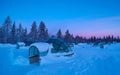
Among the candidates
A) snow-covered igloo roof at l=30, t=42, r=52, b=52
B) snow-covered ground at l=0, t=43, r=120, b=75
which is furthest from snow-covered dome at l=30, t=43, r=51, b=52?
snow-covered ground at l=0, t=43, r=120, b=75

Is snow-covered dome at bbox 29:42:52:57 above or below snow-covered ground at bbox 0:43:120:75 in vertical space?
above

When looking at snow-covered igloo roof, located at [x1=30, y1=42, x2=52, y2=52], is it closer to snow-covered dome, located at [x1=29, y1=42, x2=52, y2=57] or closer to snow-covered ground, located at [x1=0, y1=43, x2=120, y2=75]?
snow-covered dome, located at [x1=29, y1=42, x2=52, y2=57]

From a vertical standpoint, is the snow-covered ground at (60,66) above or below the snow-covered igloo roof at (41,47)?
below

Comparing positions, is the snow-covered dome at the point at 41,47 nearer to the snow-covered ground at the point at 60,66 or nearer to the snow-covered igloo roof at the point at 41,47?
the snow-covered igloo roof at the point at 41,47

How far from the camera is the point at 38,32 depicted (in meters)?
78.4

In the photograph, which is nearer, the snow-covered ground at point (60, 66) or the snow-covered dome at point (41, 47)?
the snow-covered ground at point (60, 66)

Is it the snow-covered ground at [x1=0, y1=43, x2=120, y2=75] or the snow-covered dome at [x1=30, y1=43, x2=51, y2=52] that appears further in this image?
the snow-covered dome at [x1=30, y1=43, x2=51, y2=52]

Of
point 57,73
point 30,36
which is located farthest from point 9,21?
point 57,73

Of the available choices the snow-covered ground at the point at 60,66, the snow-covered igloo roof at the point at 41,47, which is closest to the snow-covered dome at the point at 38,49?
the snow-covered igloo roof at the point at 41,47

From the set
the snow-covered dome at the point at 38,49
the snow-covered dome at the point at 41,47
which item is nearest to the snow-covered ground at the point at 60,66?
the snow-covered dome at the point at 38,49

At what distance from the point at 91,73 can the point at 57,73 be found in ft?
6.44

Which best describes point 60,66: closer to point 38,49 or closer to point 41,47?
point 38,49

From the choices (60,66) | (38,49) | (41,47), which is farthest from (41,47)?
(60,66)

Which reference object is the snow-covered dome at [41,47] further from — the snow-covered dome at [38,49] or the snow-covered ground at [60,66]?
the snow-covered ground at [60,66]
